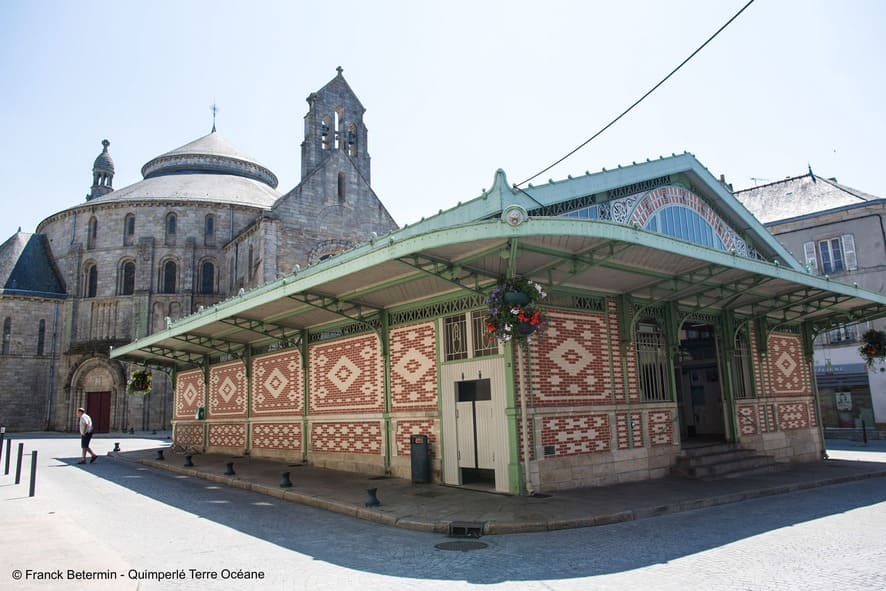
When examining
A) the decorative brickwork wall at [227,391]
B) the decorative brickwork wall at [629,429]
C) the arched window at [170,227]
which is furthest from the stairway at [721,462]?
the arched window at [170,227]

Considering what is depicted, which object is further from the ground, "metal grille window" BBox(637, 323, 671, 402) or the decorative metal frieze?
the decorative metal frieze

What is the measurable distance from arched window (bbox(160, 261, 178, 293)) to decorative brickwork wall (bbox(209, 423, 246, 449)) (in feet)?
88.6

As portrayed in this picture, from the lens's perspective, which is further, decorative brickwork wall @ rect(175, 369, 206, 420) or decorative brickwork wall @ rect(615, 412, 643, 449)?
decorative brickwork wall @ rect(175, 369, 206, 420)

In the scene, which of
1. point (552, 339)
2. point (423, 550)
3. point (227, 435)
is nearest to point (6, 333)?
point (227, 435)

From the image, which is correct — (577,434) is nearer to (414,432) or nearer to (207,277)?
(414,432)

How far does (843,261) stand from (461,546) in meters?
31.3

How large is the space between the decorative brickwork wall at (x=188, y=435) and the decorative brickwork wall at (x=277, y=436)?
4918 mm

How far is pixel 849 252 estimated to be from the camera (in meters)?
31.1

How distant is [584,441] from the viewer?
41.0 ft

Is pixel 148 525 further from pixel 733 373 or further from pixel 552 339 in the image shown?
pixel 733 373

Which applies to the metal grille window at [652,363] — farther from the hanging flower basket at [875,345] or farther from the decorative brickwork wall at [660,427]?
the hanging flower basket at [875,345]

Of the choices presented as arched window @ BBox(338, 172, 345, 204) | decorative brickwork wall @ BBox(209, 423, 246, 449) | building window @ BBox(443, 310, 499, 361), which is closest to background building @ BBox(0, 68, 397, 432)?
arched window @ BBox(338, 172, 345, 204)

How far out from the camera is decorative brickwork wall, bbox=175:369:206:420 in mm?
24219

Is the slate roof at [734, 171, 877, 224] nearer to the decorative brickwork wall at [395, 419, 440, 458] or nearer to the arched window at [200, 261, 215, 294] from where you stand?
the decorative brickwork wall at [395, 419, 440, 458]
